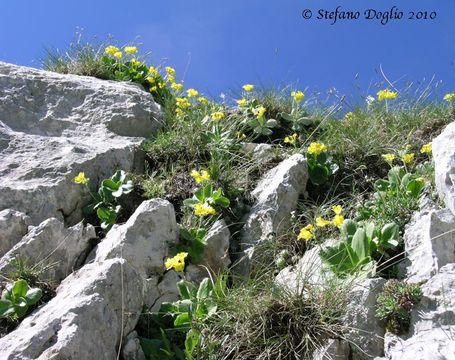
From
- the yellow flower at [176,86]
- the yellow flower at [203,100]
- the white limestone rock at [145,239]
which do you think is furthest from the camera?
the yellow flower at [176,86]

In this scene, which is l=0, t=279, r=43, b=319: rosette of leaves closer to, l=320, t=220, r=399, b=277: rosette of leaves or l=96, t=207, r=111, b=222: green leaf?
l=96, t=207, r=111, b=222: green leaf

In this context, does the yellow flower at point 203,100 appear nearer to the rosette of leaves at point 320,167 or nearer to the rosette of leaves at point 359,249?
the rosette of leaves at point 320,167

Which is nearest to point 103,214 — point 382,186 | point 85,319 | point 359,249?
point 85,319

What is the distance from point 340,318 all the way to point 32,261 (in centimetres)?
214

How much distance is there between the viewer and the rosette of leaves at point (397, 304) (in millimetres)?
3877

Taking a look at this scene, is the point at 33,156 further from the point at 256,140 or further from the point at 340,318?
the point at 340,318

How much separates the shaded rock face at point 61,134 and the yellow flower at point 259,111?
102 centimetres

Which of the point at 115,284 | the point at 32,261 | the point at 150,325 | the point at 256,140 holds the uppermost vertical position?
the point at 256,140

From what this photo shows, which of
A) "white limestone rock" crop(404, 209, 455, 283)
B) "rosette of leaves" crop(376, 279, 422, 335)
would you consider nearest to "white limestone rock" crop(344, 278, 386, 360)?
"rosette of leaves" crop(376, 279, 422, 335)

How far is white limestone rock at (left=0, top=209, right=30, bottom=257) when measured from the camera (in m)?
4.90

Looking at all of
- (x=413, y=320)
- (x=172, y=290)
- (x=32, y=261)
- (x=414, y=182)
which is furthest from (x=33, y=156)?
(x=413, y=320)

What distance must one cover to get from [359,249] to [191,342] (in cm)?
129

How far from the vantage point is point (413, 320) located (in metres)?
3.87

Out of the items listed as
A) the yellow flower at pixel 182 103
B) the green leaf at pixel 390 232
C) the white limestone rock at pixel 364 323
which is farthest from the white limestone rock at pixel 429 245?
the yellow flower at pixel 182 103
